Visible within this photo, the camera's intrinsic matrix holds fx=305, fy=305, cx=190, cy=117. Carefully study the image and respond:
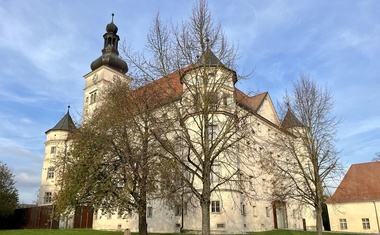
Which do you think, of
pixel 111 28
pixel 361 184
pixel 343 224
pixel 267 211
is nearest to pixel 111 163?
pixel 267 211

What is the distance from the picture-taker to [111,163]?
61.6 ft

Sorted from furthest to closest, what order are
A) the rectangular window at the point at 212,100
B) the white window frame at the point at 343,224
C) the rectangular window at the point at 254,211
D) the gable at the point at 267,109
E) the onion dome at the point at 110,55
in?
1. the onion dome at the point at 110,55
2. the gable at the point at 267,109
3. the white window frame at the point at 343,224
4. the rectangular window at the point at 254,211
5. the rectangular window at the point at 212,100

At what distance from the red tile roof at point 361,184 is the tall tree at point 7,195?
39.7 m

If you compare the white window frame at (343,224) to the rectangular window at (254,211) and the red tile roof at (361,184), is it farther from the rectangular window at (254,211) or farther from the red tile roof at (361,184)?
the rectangular window at (254,211)

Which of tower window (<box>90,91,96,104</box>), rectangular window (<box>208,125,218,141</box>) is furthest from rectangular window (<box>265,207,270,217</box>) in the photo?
tower window (<box>90,91,96,104</box>)

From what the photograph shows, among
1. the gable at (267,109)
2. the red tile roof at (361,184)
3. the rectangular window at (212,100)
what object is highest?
the gable at (267,109)

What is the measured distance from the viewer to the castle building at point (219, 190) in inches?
533

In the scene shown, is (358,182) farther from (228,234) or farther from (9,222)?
(9,222)

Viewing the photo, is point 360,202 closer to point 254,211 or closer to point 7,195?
point 254,211

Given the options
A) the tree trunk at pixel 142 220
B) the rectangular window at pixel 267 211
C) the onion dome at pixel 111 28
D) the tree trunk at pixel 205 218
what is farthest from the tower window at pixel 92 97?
the tree trunk at pixel 205 218

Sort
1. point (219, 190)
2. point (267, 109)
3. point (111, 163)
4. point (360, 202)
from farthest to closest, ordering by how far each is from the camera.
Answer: point (267, 109) → point (360, 202) → point (219, 190) → point (111, 163)

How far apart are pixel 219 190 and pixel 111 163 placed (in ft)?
28.6

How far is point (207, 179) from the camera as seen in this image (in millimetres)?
11258

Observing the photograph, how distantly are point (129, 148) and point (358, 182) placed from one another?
30221 millimetres
